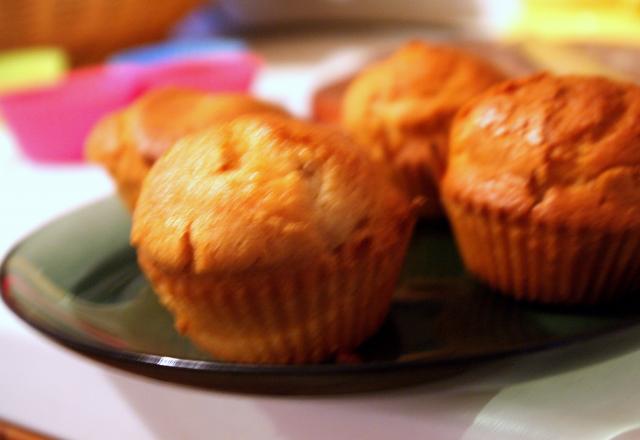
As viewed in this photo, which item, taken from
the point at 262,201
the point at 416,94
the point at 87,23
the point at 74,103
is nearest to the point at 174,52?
the point at 87,23

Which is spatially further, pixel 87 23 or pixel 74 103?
pixel 87 23

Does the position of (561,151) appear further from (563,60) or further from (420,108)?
(563,60)

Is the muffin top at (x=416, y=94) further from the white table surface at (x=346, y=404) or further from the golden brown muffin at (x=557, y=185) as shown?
the white table surface at (x=346, y=404)

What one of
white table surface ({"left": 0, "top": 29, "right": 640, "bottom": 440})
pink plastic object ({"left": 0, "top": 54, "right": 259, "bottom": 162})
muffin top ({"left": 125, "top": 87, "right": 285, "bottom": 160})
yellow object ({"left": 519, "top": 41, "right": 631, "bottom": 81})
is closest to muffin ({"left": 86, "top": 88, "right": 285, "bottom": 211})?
muffin top ({"left": 125, "top": 87, "right": 285, "bottom": 160})

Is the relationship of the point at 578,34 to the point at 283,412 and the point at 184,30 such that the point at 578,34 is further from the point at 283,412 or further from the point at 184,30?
the point at 283,412

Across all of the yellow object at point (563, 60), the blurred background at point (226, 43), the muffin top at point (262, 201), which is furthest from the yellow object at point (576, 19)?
the muffin top at point (262, 201)

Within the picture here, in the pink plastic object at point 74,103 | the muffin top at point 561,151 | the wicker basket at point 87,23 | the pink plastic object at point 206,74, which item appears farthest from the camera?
the wicker basket at point 87,23
